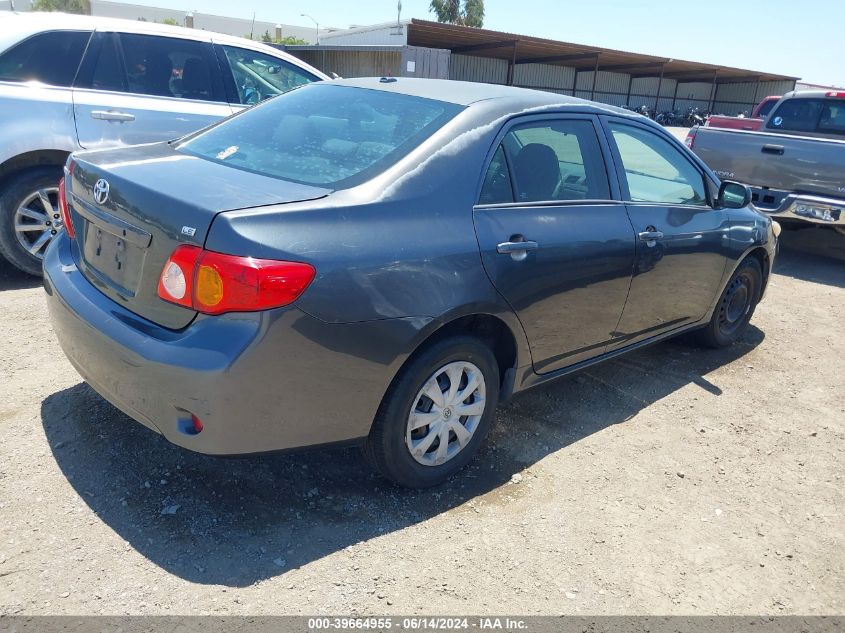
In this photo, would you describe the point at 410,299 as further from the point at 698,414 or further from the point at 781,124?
the point at 781,124

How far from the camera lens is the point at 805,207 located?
284 inches

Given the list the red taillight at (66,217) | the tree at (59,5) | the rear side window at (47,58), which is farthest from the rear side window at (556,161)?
the tree at (59,5)

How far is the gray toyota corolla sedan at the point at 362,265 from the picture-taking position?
2.36 metres

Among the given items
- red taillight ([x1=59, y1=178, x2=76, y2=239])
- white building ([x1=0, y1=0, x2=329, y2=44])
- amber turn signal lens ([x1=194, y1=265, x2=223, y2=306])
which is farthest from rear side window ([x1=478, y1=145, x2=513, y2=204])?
white building ([x1=0, y1=0, x2=329, y2=44])

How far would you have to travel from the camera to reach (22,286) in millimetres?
5090

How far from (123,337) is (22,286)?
3211 mm

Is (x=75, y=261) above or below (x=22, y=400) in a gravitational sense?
above

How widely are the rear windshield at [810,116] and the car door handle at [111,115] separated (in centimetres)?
848

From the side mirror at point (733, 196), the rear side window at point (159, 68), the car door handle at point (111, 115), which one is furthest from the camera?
the rear side window at point (159, 68)

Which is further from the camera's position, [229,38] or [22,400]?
[229,38]

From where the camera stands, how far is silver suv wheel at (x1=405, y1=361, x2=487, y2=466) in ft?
9.48

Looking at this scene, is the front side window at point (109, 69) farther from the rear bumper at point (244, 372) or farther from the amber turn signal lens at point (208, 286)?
the amber turn signal lens at point (208, 286)

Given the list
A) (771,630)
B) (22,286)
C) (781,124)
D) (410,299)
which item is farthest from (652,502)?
(781,124)

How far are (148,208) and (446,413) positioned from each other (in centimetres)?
147
